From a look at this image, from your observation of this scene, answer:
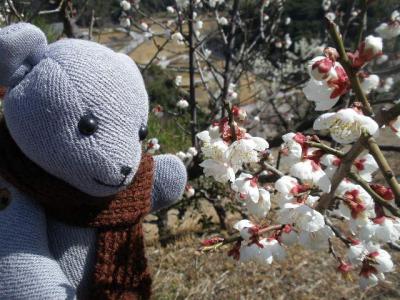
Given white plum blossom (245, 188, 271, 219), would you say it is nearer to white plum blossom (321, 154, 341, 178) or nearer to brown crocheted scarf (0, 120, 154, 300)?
white plum blossom (321, 154, 341, 178)

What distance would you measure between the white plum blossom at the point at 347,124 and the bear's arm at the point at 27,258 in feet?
2.30

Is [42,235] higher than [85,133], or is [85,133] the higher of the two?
[85,133]

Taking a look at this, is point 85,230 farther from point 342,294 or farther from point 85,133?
point 342,294

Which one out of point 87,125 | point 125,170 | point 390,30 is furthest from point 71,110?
point 390,30

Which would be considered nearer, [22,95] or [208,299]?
[22,95]

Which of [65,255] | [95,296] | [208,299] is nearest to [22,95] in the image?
[65,255]

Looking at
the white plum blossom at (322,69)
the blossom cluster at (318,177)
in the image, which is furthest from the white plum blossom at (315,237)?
the white plum blossom at (322,69)

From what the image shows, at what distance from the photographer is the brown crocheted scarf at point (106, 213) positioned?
110cm

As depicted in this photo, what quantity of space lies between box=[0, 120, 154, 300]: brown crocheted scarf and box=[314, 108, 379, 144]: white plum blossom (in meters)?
0.59

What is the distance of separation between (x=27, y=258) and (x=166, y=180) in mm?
439

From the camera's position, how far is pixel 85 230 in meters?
1.19

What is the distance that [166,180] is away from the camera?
1.35 meters

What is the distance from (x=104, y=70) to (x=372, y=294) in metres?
1.75

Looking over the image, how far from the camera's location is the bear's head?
104cm
